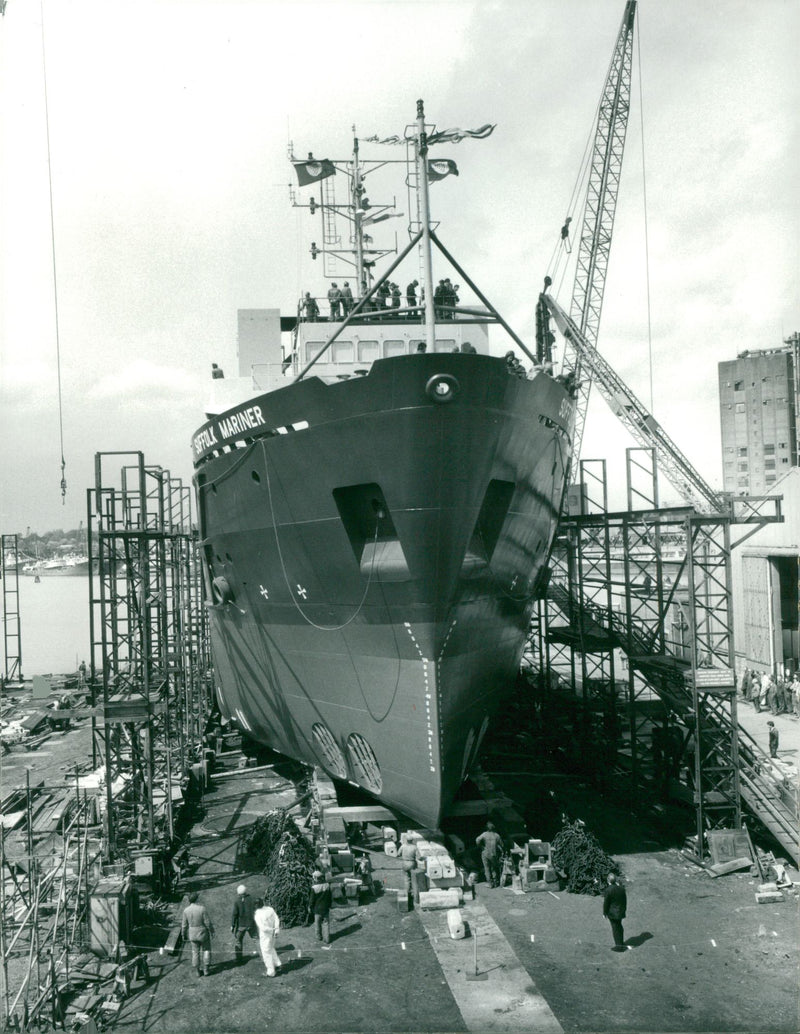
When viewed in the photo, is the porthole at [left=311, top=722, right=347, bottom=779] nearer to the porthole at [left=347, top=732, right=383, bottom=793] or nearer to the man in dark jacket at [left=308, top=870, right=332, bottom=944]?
the porthole at [left=347, top=732, right=383, bottom=793]

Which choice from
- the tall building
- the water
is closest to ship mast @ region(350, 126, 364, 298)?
the water

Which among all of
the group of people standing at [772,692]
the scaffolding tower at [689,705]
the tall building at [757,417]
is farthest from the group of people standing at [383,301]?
the tall building at [757,417]

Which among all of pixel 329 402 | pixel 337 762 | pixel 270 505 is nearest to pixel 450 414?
pixel 329 402

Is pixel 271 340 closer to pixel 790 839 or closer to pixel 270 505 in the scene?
pixel 270 505

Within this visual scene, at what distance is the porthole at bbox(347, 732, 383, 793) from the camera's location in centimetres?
1159

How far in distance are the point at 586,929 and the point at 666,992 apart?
5.12 feet

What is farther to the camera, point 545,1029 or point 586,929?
point 586,929

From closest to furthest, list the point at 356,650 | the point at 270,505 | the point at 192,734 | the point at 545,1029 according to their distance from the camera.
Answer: the point at 545,1029, the point at 356,650, the point at 270,505, the point at 192,734

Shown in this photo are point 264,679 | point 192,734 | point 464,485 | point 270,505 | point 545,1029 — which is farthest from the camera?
point 192,734

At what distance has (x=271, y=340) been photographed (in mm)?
18922

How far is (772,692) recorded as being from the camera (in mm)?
22828

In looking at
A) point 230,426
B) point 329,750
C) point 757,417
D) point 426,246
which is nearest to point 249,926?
point 329,750

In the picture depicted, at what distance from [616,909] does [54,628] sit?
72.2m

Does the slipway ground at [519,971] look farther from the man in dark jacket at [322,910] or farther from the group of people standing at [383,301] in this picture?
the group of people standing at [383,301]
